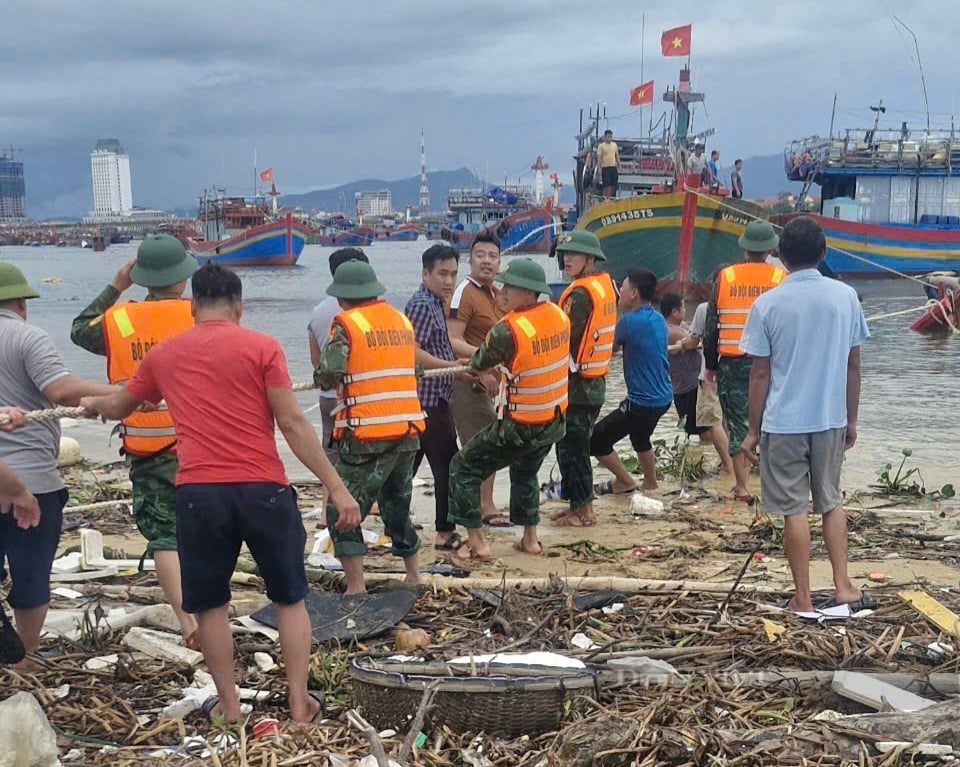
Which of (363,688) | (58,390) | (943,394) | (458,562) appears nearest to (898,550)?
(458,562)

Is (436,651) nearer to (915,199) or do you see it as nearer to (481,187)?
(915,199)

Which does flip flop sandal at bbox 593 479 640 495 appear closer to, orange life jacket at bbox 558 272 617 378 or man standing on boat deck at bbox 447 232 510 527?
man standing on boat deck at bbox 447 232 510 527

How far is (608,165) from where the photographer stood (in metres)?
28.0

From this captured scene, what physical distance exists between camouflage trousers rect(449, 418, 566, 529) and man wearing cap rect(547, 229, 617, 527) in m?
0.63

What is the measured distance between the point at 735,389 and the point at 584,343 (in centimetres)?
140

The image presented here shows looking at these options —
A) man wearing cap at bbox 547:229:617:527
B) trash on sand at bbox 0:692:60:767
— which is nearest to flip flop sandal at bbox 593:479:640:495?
man wearing cap at bbox 547:229:617:527

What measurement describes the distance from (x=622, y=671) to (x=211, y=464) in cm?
164

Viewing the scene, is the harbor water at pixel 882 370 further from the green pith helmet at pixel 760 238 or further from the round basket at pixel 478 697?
the round basket at pixel 478 697

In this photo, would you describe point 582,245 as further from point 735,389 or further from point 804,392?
point 804,392

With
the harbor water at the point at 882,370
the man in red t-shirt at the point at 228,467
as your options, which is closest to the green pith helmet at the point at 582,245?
the harbor water at the point at 882,370

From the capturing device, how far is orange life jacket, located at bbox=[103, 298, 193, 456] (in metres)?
4.36

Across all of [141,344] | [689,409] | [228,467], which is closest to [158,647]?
[228,467]

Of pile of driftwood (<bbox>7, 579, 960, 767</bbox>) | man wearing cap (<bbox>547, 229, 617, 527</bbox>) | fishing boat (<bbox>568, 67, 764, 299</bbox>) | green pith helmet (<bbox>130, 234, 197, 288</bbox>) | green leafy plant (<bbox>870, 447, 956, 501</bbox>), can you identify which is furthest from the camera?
fishing boat (<bbox>568, 67, 764, 299</bbox>)

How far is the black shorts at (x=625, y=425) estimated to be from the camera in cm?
729
